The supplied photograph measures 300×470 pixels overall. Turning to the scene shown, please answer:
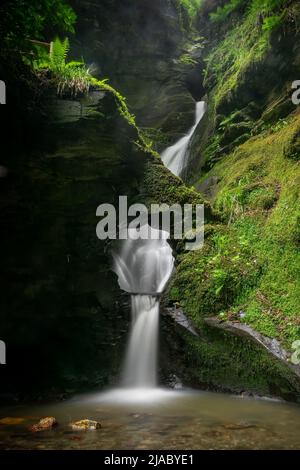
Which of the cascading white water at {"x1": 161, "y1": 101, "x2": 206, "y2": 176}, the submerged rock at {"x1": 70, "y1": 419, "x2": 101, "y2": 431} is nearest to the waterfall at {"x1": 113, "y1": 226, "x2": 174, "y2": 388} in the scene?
the submerged rock at {"x1": 70, "y1": 419, "x2": 101, "y2": 431}

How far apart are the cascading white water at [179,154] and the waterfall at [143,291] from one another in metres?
2.84

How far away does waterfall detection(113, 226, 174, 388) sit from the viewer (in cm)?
680

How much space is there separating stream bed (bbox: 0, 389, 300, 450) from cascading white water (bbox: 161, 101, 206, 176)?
7.40 m

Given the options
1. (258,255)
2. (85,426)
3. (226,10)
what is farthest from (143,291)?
(226,10)

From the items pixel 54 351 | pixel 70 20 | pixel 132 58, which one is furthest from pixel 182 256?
pixel 132 58

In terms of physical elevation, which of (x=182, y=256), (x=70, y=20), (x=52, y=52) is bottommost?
(x=182, y=256)

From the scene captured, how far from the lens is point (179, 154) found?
12.4 meters

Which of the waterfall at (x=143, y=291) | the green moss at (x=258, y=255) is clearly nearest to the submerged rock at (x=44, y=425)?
the waterfall at (x=143, y=291)

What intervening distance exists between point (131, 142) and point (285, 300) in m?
4.02

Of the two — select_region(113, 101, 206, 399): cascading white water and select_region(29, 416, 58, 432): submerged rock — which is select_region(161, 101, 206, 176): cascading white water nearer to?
select_region(113, 101, 206, 399): cascading white water

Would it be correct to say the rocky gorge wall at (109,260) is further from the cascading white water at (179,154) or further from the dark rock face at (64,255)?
the cascading white water at (179,154)

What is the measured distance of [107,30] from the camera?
1516 cm

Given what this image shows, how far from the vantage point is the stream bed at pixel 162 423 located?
3723mm

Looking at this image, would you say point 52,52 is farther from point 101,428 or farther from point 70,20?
point 101,428
